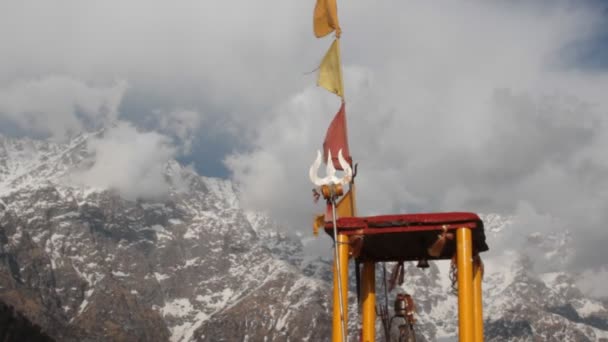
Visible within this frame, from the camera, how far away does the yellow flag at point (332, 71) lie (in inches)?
596

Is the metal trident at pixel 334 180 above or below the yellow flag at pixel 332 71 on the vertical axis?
below

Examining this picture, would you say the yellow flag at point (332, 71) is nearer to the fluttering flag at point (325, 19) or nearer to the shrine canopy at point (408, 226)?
the fluttering flag at point (325, 19)

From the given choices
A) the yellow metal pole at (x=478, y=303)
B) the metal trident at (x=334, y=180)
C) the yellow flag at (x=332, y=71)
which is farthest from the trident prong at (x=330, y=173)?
the yellow metal pole at (x=478, y=303)

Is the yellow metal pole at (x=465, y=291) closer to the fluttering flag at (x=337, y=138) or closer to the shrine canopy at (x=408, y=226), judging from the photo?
the shrine canopy at (x=408, y=226)

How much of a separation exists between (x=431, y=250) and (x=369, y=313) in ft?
7.46

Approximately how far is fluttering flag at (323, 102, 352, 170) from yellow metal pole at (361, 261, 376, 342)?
3141mm

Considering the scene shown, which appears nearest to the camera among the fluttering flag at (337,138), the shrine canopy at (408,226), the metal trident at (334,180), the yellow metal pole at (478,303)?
the metal trident at (334,180)

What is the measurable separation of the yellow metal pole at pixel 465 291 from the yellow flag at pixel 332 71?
4.00 meters

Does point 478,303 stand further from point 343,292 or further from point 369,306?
point 343,292

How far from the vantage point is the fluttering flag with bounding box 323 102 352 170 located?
47.6 ft

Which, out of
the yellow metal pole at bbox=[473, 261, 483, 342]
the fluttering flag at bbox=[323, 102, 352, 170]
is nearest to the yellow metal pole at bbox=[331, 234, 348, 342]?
the fluttering flag at bbox=[323, 102, 352, 170]

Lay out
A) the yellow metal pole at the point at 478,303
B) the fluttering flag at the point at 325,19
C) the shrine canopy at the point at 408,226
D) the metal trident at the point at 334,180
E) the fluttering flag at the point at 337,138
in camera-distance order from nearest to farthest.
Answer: the metal trident at the point at 334,180 < the shrine canopy at the point at 408,226 < the yellow metal pole at the point at 478,303 < the fluttering flag at the point at 337,138 < the fluttering flag at the point at 325,19

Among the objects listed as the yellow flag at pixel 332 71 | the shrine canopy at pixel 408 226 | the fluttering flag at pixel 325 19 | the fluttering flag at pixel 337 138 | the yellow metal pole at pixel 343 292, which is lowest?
the yellow metal pole at pixel 343 292

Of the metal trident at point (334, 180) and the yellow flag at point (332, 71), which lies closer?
the metal trident at point (334, 180)
